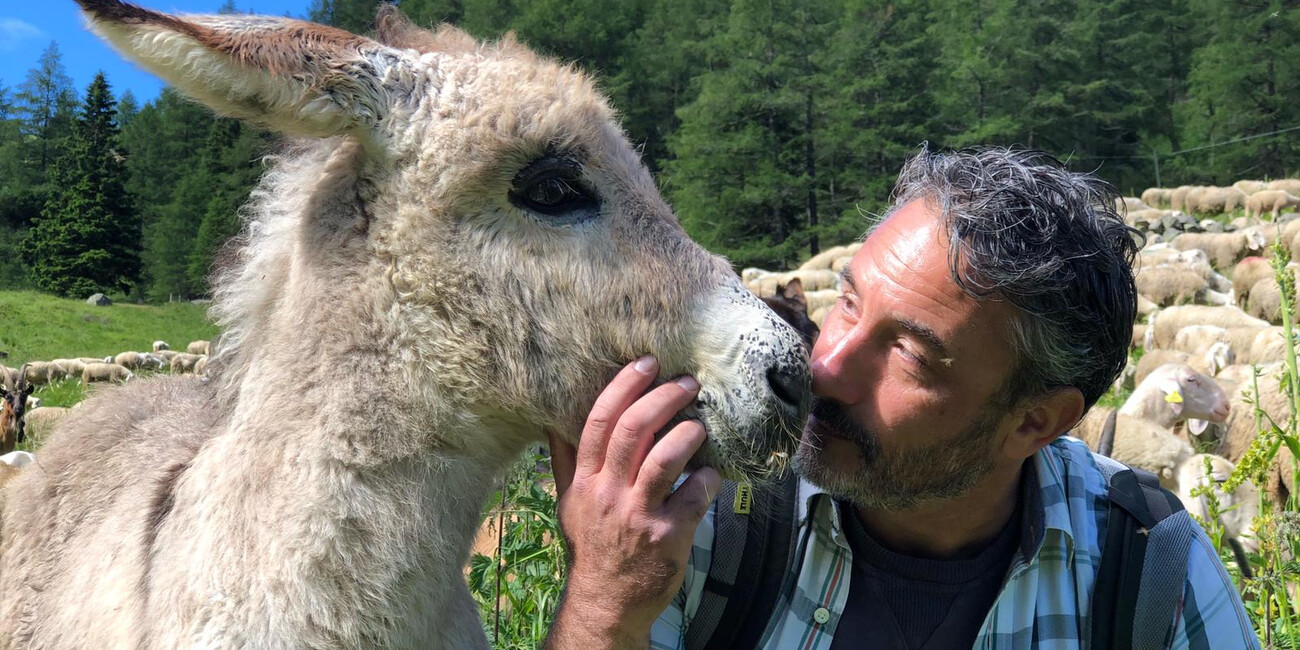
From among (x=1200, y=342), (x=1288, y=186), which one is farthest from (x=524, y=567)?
(x=1288, y=186)

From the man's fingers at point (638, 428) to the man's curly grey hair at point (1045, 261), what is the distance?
0.84 meters

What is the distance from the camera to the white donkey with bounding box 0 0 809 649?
1.81 meters

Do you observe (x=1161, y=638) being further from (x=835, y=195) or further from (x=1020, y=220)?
(x=835, y=195)

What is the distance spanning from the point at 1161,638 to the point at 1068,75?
6067cm

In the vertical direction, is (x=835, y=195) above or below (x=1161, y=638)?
below

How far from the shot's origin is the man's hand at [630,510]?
1766 millimetres

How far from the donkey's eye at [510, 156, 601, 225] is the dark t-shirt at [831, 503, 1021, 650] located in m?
1.08

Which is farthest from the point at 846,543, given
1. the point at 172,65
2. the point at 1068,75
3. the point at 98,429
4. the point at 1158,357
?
the point at 1068,75

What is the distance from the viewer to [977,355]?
2207 millimetres

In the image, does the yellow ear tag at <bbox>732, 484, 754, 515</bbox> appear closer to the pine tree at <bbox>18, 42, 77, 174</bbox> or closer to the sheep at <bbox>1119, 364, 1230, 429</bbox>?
the sheep at <bbox>1119, 364, 1230, 429</bbox>

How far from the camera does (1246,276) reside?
1978 centimetres

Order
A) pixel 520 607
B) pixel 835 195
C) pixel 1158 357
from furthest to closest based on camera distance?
1. pixel 835 195
2. pixel 1158 357
3. pixel 520 607

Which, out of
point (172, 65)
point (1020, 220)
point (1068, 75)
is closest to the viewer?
point (172, 65)

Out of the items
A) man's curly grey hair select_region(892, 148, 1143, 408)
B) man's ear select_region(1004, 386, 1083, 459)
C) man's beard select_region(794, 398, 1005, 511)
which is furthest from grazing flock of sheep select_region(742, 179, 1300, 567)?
man's beard select_region(794, 398, 1005, 511)
